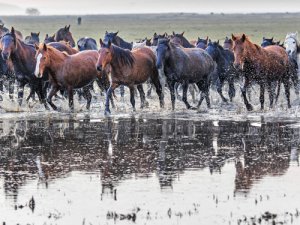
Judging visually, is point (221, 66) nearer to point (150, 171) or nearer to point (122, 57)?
point (122, 57)

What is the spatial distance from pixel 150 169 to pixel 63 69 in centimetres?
686

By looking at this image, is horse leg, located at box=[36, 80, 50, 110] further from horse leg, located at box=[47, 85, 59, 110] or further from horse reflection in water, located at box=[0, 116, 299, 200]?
horse reflection in water, located at box=[0, 116, 299, 200]

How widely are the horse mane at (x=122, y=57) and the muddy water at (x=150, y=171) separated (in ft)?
5.80

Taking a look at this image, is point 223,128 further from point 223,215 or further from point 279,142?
point 223,215

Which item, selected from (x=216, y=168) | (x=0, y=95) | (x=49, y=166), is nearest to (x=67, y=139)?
(x=49, y=166)

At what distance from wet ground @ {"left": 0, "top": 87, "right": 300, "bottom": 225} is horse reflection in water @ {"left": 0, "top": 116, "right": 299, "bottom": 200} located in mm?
14

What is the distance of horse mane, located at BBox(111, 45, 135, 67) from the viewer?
1714 centimetres

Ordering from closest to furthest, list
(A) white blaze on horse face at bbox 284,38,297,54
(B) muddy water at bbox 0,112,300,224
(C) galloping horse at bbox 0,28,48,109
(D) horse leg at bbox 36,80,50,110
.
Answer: (B) muddy water at bbox 0,112,300,224, (D) horse leg at bbox 36,80,50,110, (C) galloping horse at bbox 0,28,48,109, (A) white blaze on horse face at bbox 284,38,297,54

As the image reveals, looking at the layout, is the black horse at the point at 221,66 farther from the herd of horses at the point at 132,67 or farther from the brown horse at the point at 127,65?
the brown horse at the point at 127,65

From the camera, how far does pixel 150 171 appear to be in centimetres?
1056

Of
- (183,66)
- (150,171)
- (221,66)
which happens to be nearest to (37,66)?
(183,66)

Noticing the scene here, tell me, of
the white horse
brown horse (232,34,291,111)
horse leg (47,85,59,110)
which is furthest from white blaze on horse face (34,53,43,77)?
the white horse

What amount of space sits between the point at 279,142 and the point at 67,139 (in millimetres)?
3235

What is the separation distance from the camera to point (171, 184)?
9797mm
